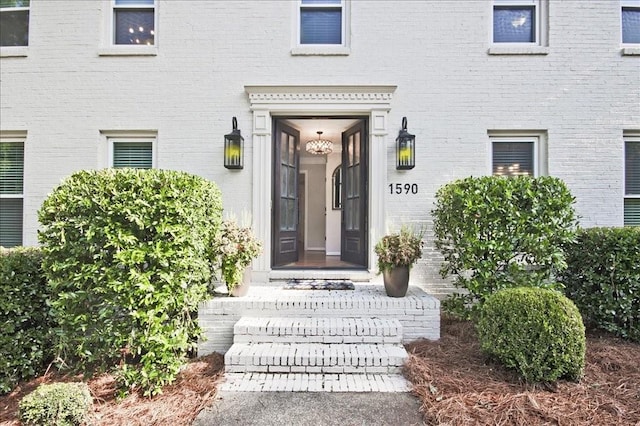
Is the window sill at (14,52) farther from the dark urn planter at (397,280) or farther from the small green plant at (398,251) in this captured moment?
the dark urn planter at (397,280)

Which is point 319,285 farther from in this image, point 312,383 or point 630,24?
point 630,24

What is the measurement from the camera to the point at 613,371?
3213 millimetres

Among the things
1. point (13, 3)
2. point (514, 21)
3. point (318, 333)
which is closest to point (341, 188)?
point (318, 333)

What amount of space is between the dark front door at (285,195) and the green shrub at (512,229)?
8.41 feet

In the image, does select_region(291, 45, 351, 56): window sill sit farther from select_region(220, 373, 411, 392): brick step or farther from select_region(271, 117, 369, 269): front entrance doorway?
select_region(220, 373, 411, 392): brick step

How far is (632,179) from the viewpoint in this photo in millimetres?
5105

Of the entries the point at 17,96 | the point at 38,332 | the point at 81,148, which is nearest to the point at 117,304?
the point at 38,332

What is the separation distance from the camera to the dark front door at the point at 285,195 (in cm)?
529

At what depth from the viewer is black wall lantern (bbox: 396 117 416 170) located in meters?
4.88

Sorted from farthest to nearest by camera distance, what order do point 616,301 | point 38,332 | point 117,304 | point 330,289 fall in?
1. point 330,289
2. point 616,301
3. point 38,332
4. point 117,304

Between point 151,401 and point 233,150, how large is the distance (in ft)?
10.4

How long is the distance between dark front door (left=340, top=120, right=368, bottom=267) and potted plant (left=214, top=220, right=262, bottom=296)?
6.06ft

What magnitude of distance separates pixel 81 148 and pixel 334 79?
381 centimetres

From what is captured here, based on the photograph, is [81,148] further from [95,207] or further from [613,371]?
[613,371]
